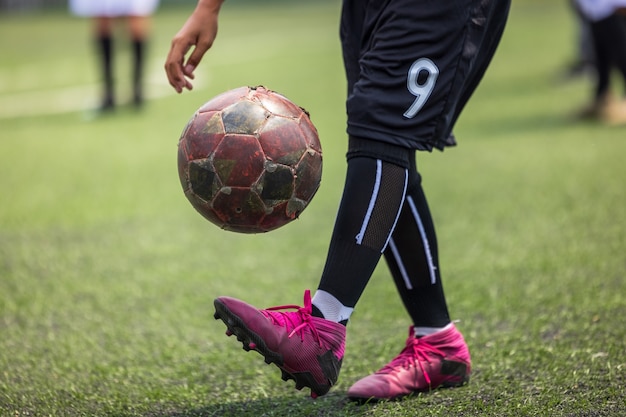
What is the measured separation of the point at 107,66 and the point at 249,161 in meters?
8.52

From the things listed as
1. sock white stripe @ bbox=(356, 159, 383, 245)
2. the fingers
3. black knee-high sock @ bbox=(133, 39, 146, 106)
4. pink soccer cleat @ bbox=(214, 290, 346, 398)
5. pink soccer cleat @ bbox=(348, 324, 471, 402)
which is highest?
the fingers

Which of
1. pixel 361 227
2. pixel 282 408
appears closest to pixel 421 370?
pixel 282 408

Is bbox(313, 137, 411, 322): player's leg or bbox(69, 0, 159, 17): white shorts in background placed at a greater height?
bbox(313, 137, 411, 322): player's leg

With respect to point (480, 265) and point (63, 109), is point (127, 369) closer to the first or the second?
point (480, 265)

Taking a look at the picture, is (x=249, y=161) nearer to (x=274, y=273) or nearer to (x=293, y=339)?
(x=293, y=339)

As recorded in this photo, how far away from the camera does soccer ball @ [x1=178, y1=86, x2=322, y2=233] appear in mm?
2529

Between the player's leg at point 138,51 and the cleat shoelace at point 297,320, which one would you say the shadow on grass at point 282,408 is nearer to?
the cleat shoelace at point 297,320

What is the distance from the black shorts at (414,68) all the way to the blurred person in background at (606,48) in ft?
17.5

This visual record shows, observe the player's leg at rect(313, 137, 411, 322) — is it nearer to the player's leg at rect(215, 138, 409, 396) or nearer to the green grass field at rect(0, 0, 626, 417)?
the player's leg at rect(215, 138, 409, 396)

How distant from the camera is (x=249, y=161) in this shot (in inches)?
99.3

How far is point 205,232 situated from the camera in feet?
17.7

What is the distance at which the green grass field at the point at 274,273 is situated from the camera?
9.41 feet

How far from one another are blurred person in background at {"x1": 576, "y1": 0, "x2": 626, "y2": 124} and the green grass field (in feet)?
0.62

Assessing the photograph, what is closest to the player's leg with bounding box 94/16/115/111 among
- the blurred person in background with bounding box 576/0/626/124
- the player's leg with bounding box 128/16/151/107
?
the player's leg with bounding box 128/16/151/107
